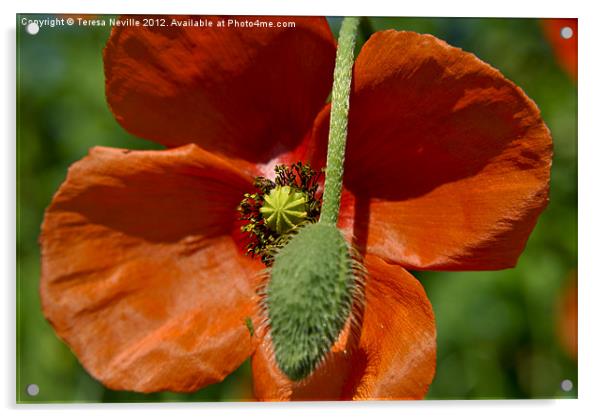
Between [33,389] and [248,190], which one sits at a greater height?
[248,190]

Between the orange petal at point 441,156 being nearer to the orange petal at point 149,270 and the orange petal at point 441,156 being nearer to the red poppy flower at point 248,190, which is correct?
the red poppy flower at point 248,190

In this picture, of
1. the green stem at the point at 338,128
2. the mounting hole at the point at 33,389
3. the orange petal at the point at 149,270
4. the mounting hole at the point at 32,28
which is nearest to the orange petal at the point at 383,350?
the orange petal at the point at 149,270

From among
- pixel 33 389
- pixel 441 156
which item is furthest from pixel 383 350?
pixel 33 389

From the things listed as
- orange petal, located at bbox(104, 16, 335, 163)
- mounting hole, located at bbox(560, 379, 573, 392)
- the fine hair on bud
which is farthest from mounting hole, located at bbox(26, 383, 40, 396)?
mounting hole, located at bbox(560, 379, 573, 392)

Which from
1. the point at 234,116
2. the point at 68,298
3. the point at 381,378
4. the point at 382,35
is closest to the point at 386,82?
the point at 382,35

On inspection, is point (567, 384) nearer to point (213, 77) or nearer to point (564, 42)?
point (564, 42)

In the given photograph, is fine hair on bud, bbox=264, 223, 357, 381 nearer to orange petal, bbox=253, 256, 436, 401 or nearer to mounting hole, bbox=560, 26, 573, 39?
orange petal, bbox=253, 256, 436, 401
